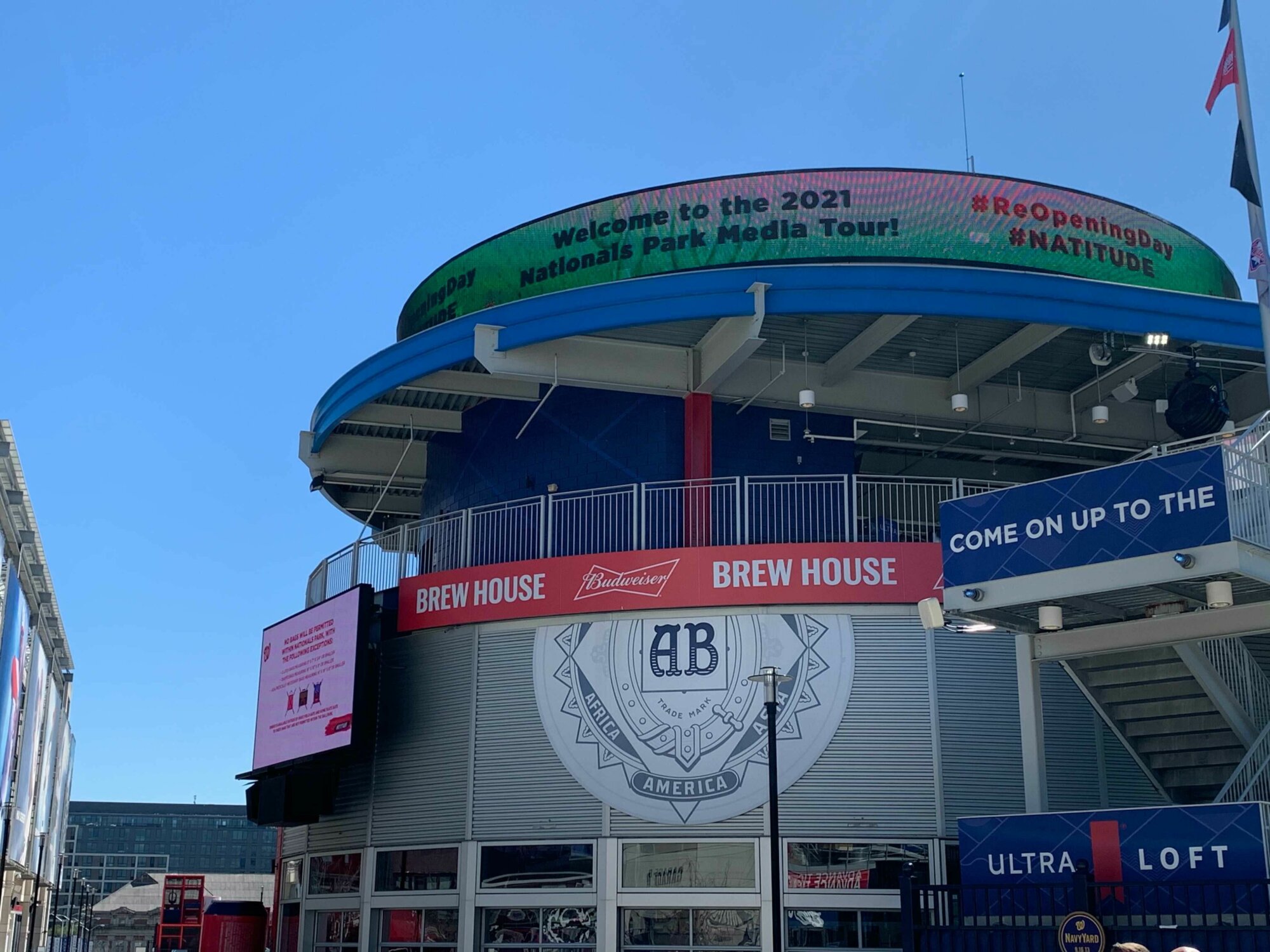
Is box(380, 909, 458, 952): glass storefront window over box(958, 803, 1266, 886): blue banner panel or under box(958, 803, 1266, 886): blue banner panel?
under

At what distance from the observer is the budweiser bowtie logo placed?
75.5ft

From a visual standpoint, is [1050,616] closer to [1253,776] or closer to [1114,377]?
[1253,776]

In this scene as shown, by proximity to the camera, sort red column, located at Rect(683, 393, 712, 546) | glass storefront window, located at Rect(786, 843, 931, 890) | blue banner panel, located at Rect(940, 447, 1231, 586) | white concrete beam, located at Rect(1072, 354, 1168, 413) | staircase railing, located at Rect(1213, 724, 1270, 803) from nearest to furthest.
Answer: blue banner panel, located at Rect(940, 447, 1231, 586)
staircase railing, located at Rect(1213, 724, 1270, 803)
glass storefront window, located at Rect(786, 843, 931, 890)
red column, located at Rect(683, 393, 712, 546)
white concrete beam, located at Rect(1072, 354, 1168, 413)

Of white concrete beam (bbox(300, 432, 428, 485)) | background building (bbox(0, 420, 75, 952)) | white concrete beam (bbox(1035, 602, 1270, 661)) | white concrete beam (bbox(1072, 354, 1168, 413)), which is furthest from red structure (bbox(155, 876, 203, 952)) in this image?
white concrete beam (bbox(1035, 602, 1270, 661))

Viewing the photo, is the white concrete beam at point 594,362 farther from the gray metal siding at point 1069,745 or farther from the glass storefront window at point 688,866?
the gray metal siding at point 1069,745

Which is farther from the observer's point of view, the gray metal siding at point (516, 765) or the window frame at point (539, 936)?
the gray metal siding at point (516, 765)

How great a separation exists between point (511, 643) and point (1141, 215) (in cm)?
1372

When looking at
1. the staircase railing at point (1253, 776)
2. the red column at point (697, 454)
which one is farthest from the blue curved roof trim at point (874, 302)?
the staircase railing at point (1253, 776)

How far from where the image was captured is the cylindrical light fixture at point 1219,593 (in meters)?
16.9

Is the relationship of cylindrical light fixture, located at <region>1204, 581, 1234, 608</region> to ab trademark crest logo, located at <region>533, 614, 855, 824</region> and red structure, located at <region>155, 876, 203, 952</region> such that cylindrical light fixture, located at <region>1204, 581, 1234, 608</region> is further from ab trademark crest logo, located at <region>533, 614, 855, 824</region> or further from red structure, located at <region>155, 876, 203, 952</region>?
red structure, located at <region>155, 876, 203, 952</region>

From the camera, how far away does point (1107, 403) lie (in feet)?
94.1

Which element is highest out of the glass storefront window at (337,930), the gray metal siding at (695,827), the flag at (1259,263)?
the flag at (1259,263)

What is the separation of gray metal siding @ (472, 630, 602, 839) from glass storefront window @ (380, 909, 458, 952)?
57.9 inches

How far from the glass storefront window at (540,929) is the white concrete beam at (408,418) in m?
10.3
